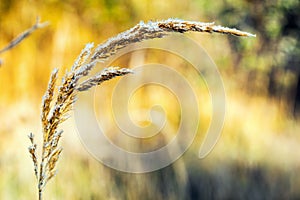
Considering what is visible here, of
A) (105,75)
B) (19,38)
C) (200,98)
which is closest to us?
(105,75)

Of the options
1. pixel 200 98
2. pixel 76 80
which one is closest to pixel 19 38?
pixel 76 80

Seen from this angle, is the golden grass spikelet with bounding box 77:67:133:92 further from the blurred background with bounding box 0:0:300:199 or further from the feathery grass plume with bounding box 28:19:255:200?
the blurred background with bounding box 0:0:300:199

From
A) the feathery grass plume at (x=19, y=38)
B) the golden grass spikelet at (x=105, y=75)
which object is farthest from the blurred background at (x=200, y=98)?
the golden grass spikelet at (x=105, y=75)

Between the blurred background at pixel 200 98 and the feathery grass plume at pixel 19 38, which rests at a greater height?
the blurred background at pixel 200 98

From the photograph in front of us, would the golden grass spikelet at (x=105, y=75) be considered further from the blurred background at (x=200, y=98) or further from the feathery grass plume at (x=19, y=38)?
the blurred background at (x=200, y=98)

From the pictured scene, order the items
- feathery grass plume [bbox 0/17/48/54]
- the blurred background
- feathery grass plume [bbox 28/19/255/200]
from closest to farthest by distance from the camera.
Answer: feathery grass plume [bbox 28/19/255/200] → feathery grass plume [bbox 0/17/48/54] → the blurred background

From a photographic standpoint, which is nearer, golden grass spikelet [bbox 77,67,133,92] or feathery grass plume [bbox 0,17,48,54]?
golden grass spikelet [bbox 77,67,133,92]

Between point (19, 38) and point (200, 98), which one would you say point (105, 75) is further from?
point (200, 98)

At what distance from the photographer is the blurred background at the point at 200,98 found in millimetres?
2846

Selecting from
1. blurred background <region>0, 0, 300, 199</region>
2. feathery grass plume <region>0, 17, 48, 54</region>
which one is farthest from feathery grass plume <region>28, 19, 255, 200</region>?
blurred background <region>0, 0, 300, 199</region>

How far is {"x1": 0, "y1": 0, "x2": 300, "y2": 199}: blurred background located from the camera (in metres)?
2.85

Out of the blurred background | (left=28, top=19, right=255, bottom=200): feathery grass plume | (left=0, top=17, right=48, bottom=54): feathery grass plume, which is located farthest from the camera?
the blurred background

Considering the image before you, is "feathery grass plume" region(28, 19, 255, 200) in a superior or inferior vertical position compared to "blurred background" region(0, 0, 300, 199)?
inferior

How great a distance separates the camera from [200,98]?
4.90 m
